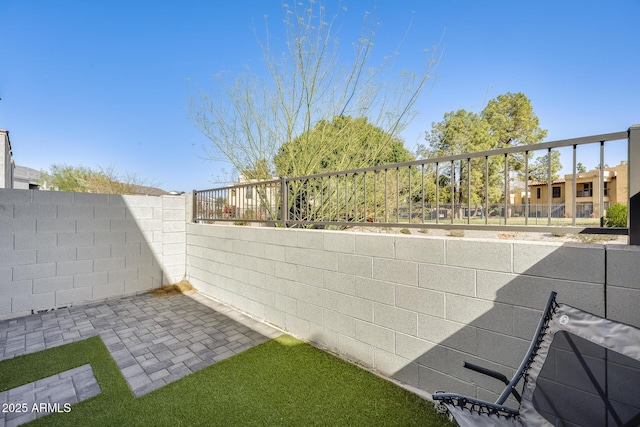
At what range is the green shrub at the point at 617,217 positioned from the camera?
4.93 feet

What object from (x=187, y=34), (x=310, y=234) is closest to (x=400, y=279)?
(x=310, y=234)

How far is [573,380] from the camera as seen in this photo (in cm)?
122

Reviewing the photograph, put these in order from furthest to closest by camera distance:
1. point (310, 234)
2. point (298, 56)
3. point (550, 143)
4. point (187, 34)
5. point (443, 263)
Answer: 1. point (187, 34)
2. point (298, 56)
3. point (310, 234)
4. point (443, 263)
5. point (550, 143)

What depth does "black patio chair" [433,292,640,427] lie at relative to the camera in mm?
1080

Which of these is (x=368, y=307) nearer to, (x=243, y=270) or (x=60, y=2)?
(x=243, y=270)

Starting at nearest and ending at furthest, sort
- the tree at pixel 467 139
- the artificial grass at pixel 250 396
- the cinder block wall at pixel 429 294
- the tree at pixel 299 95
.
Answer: the cinder block wall at pixel 429 294, the artificial grass at pixel 250 396, the tree at pixel 299 95, the tree at pixel 467 139

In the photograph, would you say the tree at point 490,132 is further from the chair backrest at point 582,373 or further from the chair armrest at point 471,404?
the chair armrest at point 471,404

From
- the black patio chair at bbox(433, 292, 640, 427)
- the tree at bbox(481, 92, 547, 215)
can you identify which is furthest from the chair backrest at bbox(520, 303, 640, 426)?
the tree at bbox(481, 92, 547, 215)

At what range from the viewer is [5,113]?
9695 millimetres

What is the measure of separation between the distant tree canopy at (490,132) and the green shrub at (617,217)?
1308 cm

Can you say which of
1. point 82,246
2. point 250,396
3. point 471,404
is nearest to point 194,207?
point 82,246

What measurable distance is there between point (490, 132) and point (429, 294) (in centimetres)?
1738

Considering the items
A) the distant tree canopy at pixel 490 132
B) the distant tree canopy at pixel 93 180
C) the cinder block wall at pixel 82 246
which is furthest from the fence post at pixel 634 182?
the distant tree canopy at pixel 93 180

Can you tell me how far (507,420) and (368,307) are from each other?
4.23ft
